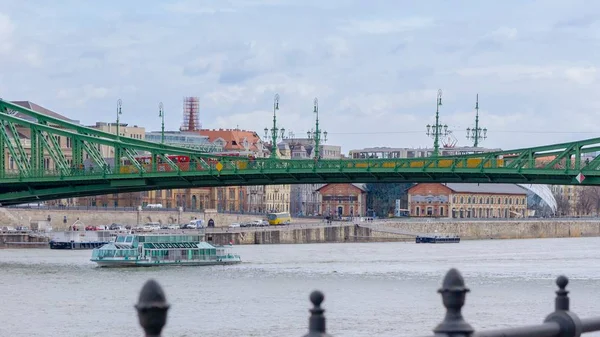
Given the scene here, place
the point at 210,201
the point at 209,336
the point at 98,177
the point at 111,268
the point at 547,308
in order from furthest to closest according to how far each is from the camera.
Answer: the point at 210,201 < the point at 111,268 < the point at 98,177 < the point at 547,308 < the point at 209,336

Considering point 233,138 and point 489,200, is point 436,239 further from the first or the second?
point 233,138

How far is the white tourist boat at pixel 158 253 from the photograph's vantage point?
64500mm

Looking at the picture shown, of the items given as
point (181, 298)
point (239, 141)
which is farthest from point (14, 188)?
point (239, 141)

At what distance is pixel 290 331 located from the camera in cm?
3203

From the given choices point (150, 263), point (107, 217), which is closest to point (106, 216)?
point (107, 217)

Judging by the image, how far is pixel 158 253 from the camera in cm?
6569

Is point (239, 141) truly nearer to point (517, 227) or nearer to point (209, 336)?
point (517, 227)

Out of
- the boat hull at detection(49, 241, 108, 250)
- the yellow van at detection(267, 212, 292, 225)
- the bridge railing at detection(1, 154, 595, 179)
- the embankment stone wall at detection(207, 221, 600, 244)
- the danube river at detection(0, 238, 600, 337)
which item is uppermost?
the bridge railing at detection(1, 154, 595, 179)

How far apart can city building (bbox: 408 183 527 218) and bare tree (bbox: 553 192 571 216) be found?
744 inches

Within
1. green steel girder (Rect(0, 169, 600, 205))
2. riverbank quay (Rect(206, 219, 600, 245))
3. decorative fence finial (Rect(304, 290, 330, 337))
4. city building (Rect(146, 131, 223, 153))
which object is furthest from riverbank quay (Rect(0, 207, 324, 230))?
decorative fence finial (Rect(304, 290, 330, 337))

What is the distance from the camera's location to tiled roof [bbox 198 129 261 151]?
531ft

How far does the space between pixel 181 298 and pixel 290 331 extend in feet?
35.9

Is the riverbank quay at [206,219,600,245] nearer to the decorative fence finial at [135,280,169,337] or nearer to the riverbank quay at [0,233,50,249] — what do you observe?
the riverbank quay at [0,233,50,249]

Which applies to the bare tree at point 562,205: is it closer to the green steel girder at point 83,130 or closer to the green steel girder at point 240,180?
the green steel girder at point 83,130
